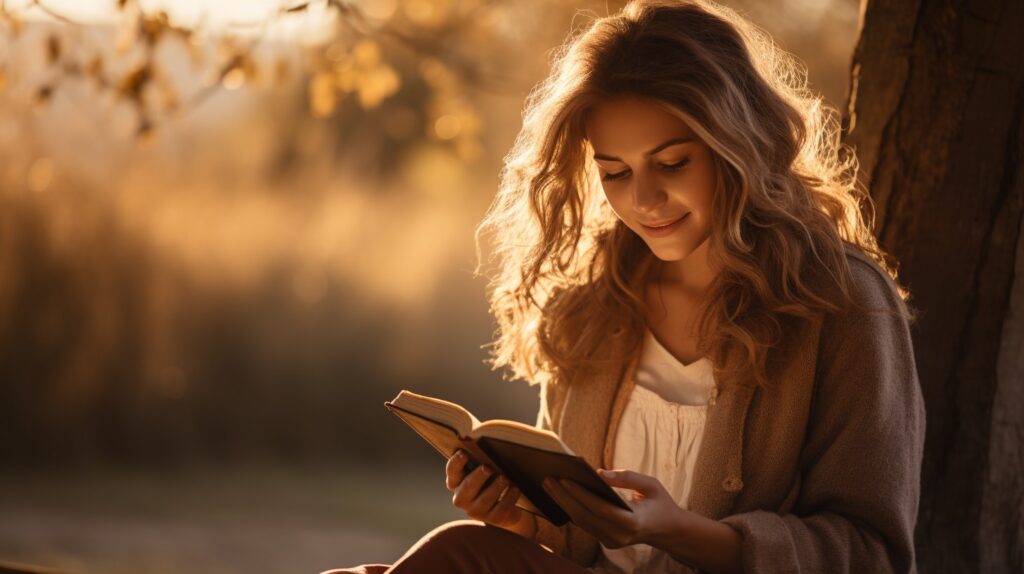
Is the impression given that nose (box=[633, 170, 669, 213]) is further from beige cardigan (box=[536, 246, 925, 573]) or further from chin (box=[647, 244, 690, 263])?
beige cardigan (box=[536, 246, 925, 573])

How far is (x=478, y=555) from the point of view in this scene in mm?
1906

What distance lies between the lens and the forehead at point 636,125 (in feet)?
6.72

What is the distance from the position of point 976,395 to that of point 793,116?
71cm

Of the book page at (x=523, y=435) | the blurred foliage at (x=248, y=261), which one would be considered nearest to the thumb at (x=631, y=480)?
the book page at (x=523, y=435)

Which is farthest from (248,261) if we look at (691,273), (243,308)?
(691,273)

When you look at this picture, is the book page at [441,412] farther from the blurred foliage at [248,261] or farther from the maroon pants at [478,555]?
the blurred foliage at [248,261]

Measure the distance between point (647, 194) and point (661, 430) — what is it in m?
0.45

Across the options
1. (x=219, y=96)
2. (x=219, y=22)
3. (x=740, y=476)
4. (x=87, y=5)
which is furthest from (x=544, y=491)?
(x=219, y=96)

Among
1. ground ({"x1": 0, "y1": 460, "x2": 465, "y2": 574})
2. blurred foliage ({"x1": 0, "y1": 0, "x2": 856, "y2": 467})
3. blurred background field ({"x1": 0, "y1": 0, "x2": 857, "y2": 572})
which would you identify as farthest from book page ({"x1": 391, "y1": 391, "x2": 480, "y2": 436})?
ground ({"x1": 0, "y1": 460, "x2": 465, "y2": 574})

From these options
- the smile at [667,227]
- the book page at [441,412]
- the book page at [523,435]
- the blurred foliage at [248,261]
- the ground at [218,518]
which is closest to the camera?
the book page at [523,435]

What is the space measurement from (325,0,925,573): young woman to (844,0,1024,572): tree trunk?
0.12 meters

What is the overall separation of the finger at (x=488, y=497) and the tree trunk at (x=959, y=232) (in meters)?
0.93

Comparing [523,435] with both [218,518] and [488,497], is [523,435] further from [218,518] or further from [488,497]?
[218,518]

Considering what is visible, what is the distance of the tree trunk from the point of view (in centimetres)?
235
